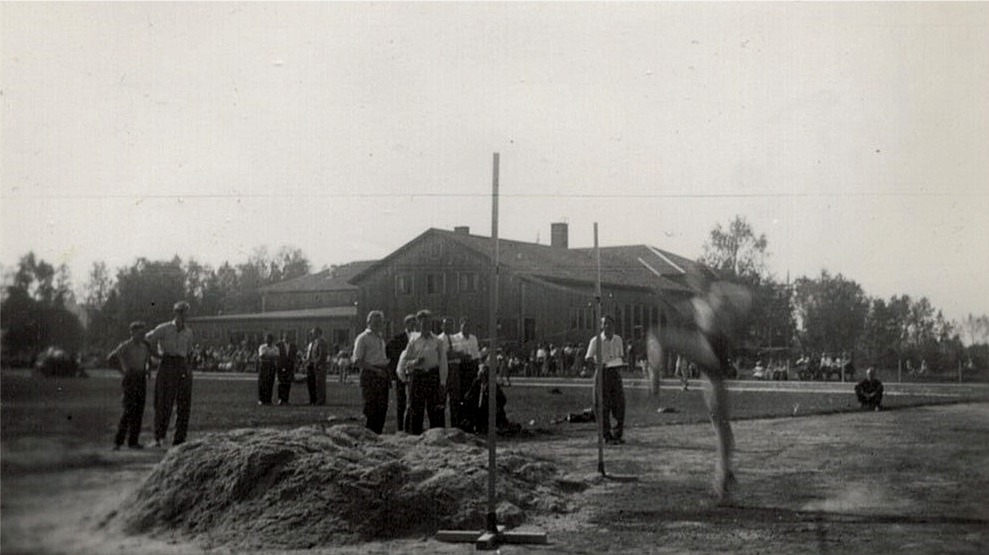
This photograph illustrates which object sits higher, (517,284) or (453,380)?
(517,284)

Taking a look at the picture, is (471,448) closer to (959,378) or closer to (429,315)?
(429,315)

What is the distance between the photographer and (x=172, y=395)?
11555mm

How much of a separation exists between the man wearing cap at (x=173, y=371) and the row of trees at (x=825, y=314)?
23380 mm

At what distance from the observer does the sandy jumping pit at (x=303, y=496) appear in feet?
26.8

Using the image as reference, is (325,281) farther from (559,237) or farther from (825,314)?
(825,314)

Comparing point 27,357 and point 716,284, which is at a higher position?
point 716,284

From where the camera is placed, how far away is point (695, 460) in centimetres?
1273

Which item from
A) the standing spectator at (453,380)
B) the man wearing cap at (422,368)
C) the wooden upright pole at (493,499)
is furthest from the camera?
the standing spectator at (453,380)

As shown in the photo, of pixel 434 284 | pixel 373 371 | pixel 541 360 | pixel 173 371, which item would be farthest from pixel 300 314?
pixel 173 371

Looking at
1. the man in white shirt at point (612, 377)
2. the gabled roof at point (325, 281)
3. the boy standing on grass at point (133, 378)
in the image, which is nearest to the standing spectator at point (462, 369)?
the man in white shirt at point (612, 377)

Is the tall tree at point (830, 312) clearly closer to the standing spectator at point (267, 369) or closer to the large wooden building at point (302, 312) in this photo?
the large wooden building at point (302, 312)

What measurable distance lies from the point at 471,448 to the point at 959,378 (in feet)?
70.9

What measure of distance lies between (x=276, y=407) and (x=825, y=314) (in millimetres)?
33862

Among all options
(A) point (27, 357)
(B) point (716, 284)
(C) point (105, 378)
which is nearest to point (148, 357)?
(C) point (105, 378)
